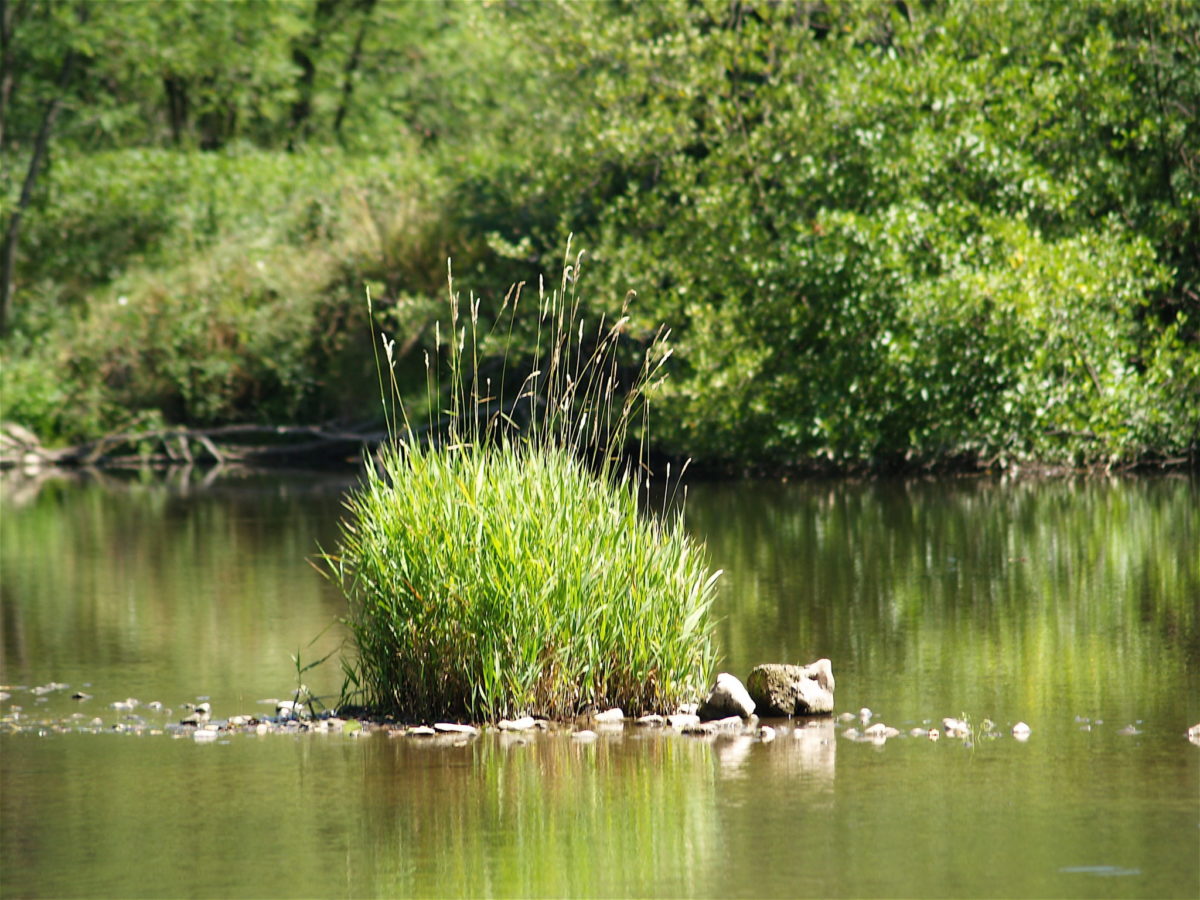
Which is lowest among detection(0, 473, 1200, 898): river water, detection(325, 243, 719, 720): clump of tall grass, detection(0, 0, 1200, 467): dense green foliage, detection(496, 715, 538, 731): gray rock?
detection(0, 473, 1200, 898): river water

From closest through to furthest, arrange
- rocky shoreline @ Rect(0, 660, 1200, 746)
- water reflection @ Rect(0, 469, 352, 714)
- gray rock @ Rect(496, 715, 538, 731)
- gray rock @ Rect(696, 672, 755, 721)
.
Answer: rocky shoreline @ Rect(0, 660, 1200, 746), gray rock @ Rect(496, 715, 538, 731), gray rock @ Rect(696, 672, 755, 721), water reflection @ Rect(0, 469, 352, 714)

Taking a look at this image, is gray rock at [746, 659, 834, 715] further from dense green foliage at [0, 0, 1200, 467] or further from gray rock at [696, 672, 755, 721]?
dense green foliage at [0, 0, 1200, 467]

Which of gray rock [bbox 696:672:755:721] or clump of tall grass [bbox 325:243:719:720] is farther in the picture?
gray rock [bbox 696:672:755:721]

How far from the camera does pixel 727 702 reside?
27.2 ft

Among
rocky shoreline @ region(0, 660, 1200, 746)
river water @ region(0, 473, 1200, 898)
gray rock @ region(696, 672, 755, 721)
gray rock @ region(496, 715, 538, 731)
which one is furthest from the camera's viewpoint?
gray rock @ region(696, 672, 755, 721)

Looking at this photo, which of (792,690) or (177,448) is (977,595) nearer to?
(792,690)

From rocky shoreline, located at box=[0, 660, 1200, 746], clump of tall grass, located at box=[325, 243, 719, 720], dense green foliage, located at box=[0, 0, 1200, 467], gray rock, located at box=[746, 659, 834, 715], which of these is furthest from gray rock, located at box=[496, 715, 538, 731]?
dense green foliage, located at box=[0, 0, 1200, 467]

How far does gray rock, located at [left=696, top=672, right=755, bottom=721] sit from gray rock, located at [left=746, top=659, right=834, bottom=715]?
0.41ft

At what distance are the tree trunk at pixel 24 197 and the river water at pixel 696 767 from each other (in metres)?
Result: 22.7

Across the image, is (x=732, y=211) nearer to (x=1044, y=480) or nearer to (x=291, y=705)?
(x=1044, y=480)

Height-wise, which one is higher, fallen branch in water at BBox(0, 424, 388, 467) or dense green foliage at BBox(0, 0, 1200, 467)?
dense green foliage at BBox(0, 0, 1200, 467)

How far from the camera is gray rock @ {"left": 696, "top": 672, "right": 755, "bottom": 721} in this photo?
27.2ft

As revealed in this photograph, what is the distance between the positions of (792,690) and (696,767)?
4.11 feet

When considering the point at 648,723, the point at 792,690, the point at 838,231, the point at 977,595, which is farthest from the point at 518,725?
the point at 838,231
